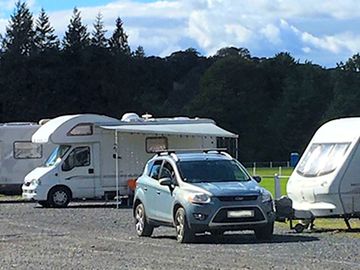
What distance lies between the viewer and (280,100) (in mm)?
106250

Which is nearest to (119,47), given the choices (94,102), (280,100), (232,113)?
(94,102)

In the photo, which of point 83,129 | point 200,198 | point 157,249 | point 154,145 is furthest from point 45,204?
point 157,249

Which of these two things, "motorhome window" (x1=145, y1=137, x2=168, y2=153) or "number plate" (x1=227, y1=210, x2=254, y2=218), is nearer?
"number plate" (x1=227, y1=210, x2=254, y2=218)

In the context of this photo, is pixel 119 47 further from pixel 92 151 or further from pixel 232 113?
pixel 92 151

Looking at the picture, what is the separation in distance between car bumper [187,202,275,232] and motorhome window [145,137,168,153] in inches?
624

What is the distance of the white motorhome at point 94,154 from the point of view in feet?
110

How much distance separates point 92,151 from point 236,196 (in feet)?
52.5

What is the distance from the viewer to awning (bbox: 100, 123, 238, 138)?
32.7m

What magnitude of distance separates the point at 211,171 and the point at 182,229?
156cm

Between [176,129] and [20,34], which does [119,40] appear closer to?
[20,34]

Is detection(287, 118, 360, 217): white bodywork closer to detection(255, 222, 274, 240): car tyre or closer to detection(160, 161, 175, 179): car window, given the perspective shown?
detection(255, 222, 274, 240): car tyre

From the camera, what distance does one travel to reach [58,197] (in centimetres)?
3356

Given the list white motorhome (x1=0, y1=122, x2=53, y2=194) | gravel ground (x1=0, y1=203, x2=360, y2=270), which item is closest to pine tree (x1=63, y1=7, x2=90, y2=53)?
white motorhome (x1=0, y1=122, x2=53, y2=194)

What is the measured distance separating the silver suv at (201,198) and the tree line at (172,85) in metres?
54.5
